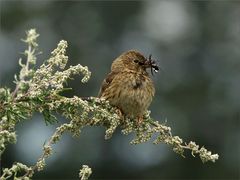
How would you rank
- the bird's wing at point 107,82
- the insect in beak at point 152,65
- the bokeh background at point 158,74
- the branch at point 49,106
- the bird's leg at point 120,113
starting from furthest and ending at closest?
the bokeh background at point 158,74
the bird's wing at point 107,82
the insect in beak at point 152,65
the bird's leg at point 120,113
the branch at point 49,106

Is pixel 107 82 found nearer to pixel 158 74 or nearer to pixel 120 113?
pixel 120 113

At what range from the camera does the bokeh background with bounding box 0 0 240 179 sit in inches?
869

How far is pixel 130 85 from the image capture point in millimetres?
6023

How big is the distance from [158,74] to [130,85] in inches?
634

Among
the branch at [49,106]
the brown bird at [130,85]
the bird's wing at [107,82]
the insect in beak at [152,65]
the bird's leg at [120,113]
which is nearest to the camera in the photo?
the branch at [49,106]

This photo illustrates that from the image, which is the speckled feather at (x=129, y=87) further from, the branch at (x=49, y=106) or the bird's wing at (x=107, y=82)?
the branch at (x=49, y=106)

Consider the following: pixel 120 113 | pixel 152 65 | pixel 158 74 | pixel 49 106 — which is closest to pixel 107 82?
pixel 152 65

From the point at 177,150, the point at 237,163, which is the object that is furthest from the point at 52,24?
the point at 177,150

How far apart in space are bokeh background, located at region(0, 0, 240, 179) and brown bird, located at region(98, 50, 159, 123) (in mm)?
13051

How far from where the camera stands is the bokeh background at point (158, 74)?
2206 cm

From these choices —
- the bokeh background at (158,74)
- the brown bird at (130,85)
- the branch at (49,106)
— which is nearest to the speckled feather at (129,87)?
the brown bird at (130,85)

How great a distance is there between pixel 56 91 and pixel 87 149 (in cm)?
1840

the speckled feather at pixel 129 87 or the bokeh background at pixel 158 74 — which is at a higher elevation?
the bokeh background at pixel 158 74

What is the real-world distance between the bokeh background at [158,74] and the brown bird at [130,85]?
13.1 m
